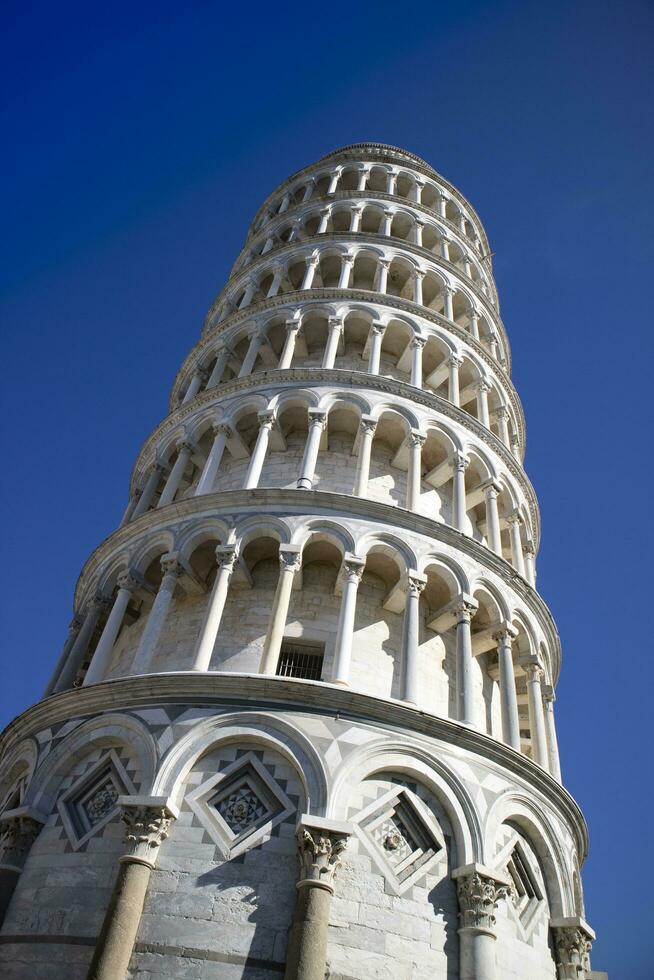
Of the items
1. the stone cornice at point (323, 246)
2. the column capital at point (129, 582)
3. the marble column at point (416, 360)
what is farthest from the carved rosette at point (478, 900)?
the stone cornice at point (323, 246)

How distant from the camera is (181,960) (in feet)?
33.0

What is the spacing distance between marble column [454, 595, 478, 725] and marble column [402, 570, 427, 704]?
790mm

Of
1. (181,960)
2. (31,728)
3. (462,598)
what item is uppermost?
(462,598)

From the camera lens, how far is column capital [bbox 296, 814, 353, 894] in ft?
34.7

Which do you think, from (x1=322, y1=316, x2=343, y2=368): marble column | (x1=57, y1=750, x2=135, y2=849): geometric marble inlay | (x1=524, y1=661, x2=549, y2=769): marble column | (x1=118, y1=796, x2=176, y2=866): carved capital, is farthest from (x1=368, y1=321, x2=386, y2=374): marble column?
(x1=118, y1=796, x2=176, y2=866): carved capital

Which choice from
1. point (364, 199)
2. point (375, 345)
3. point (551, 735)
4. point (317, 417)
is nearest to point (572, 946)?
point (551, 735)

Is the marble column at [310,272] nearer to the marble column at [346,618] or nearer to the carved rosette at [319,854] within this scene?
the marble column at [346,618]

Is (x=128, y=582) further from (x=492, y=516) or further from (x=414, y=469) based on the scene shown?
(x=492, y=516)

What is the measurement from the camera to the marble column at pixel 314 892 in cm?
980

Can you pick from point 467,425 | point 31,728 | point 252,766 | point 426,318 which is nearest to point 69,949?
point 252,766

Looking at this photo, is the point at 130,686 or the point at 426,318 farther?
the point at 426,318

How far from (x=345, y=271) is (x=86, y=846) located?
17409 mm

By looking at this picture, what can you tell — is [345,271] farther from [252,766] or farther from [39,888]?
[39,888]

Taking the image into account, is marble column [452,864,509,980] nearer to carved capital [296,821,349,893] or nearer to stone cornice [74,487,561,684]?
carved capital [296,821,349,893]
